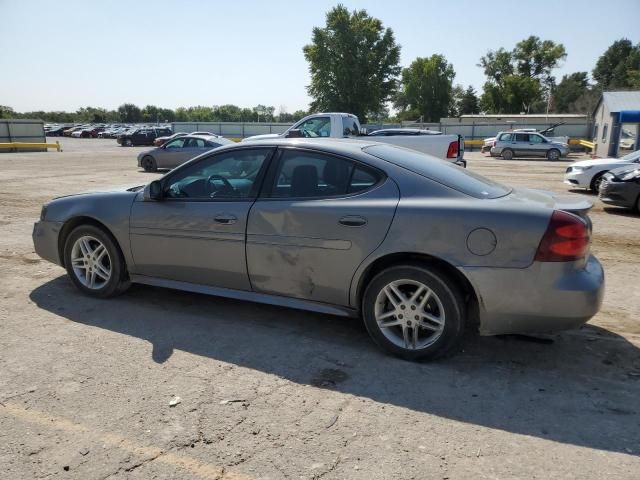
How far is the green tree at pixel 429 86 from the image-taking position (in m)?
90.8

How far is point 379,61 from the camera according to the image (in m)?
66.4

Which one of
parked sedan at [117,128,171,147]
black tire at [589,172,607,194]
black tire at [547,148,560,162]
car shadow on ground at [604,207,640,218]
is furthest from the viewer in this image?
parked sedan at [117,128,171,147]

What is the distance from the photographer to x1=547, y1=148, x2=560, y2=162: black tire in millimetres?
28656

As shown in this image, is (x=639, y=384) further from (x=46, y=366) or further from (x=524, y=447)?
(x=46, y=366)

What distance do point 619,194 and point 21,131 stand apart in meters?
34.6

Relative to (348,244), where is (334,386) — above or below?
below

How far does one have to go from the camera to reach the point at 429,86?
91.6 m

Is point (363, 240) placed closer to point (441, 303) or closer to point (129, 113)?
point (441, 303)

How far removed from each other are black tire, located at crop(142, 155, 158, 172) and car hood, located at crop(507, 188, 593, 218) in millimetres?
17311

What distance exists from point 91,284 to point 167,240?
1069mm

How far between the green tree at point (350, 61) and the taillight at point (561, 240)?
6407cm

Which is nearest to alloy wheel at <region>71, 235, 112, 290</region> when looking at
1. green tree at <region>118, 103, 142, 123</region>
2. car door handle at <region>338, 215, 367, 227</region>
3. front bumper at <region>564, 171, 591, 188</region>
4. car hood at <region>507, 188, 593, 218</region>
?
car door handle at <region>338, 215, 367, 227</region>

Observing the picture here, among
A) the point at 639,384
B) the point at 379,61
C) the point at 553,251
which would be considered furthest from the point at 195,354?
the point at 379,61

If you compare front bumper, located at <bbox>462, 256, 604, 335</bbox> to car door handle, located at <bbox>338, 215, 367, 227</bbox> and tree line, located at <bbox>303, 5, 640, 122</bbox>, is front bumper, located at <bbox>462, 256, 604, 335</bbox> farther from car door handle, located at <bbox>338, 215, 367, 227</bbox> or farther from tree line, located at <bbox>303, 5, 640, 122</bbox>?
tree line, located at <bbox>303, 5, 640, 122</bbox>
